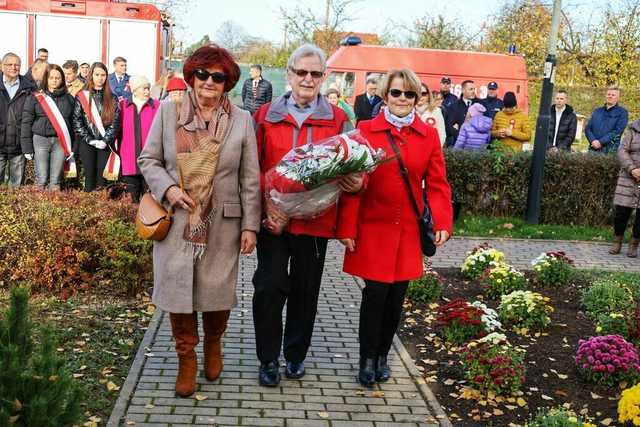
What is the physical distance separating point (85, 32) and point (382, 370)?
1416cm

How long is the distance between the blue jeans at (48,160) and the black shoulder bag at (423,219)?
273 inches

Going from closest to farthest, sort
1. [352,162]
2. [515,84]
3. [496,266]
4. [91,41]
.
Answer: [352,162]
[496,266]
[91,41]
[515,84]

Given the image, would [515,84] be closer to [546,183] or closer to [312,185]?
[546,183]

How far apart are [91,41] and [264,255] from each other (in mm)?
13755

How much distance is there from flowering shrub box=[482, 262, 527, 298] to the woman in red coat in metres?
2.88

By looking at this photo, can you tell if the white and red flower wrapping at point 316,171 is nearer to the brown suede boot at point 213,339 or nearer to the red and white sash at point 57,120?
the brown suede boot at point 213,339

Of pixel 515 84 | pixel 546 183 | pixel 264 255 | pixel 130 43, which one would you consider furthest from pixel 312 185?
pixel 515 84

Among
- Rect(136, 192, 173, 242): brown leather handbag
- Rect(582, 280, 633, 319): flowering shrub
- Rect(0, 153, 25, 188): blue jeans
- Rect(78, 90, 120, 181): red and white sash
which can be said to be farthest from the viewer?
Rect(0, 153, 25, 188): blue jeans

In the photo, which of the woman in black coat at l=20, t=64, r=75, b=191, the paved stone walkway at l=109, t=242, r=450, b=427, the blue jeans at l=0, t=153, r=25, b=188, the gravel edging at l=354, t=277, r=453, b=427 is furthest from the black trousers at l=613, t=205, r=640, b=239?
the blue jeans at l=0, t=153, r=25, b=188

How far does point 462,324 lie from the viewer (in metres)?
6.55

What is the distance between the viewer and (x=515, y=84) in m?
19.9

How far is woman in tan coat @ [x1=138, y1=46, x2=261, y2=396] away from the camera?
191 inches

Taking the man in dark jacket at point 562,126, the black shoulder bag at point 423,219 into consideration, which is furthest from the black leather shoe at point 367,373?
the man in dark jacket at point 562,126

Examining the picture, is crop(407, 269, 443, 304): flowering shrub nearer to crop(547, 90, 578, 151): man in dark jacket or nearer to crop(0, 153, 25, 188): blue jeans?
crop(0, 153, 25, 188): blue jeans
